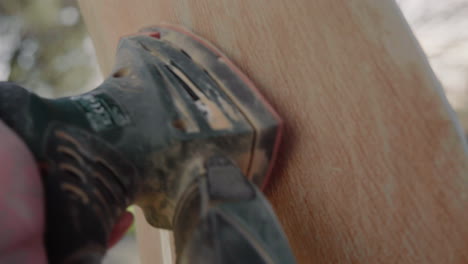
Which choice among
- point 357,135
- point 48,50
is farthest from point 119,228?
point 48,50

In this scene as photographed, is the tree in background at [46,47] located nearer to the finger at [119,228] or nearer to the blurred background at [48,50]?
the blurred background at [48,50]

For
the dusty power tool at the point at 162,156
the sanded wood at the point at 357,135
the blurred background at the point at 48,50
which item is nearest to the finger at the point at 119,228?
the dusty power tool at the point at 162,156

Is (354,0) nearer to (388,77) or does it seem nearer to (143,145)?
(388,77)

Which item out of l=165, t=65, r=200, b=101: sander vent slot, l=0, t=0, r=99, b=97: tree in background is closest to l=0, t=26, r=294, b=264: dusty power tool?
l=165, t=65, r=200, b=101: sander vent slot

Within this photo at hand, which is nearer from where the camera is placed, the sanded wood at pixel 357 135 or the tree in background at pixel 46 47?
the sanded wood at pixel 357 135

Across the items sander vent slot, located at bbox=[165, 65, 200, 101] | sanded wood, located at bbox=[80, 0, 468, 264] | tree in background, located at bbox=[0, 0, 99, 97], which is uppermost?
tree in background, located at bbox=[0, 0, 99, 97]

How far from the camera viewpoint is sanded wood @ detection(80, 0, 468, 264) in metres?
0.28

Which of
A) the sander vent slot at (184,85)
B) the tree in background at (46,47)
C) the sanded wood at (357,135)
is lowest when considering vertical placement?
the sanded wood at (357,135)

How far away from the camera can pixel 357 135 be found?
0.30 m

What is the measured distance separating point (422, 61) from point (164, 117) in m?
0.19

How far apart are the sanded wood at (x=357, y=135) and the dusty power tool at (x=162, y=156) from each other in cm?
3

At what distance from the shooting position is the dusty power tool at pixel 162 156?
0.76 ft

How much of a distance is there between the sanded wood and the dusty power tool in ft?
0.09

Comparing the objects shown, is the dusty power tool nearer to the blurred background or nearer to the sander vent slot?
the sander vent slot
